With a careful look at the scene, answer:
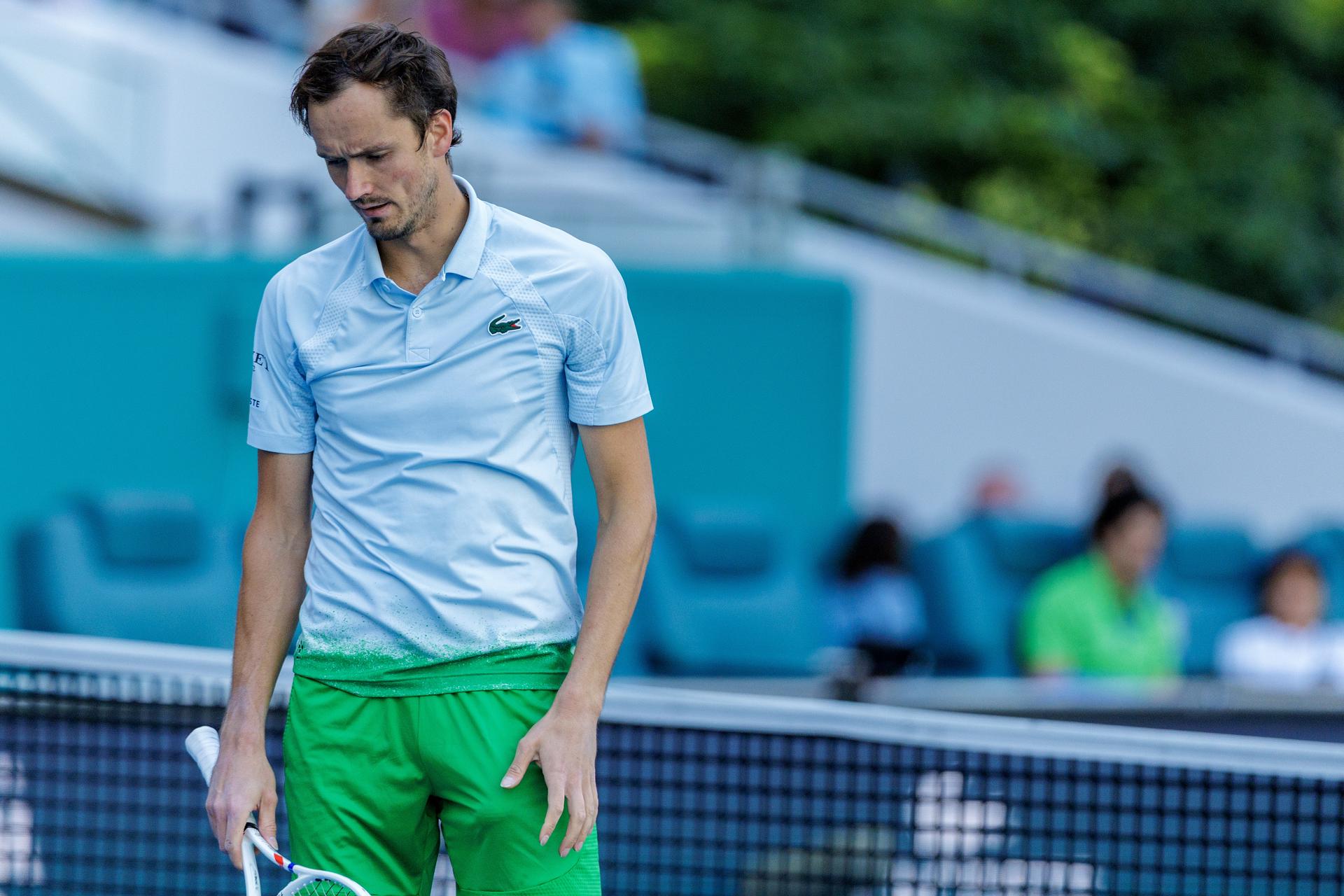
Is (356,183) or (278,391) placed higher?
(356,183)

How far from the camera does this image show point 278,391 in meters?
2.20

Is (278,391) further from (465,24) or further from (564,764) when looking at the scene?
(465,24)

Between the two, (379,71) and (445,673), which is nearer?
(379,71)

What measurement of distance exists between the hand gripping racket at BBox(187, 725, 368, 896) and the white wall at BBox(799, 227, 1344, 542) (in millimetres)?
8659

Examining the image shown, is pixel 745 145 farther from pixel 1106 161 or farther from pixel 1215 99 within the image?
pixel 1215 99

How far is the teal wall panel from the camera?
7.42 m

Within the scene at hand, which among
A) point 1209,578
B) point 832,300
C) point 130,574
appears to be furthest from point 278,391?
point 1209,578

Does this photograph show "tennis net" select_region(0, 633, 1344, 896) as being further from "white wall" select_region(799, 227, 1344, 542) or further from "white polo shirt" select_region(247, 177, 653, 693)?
"white wall" select_region(799, 227, 1344, 542)

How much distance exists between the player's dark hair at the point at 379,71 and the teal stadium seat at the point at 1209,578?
21.7 ft

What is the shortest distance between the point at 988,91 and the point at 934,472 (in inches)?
247

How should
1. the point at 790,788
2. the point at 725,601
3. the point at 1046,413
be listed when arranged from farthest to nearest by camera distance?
the point at 1046,413
the point at 725,601
the point at 790,788

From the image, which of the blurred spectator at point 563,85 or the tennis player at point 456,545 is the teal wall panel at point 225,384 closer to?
the blurred spectator at point 563,85

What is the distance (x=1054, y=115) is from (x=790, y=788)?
13068mm

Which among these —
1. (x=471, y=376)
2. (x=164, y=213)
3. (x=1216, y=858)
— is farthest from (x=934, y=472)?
(x=471, y=376)
